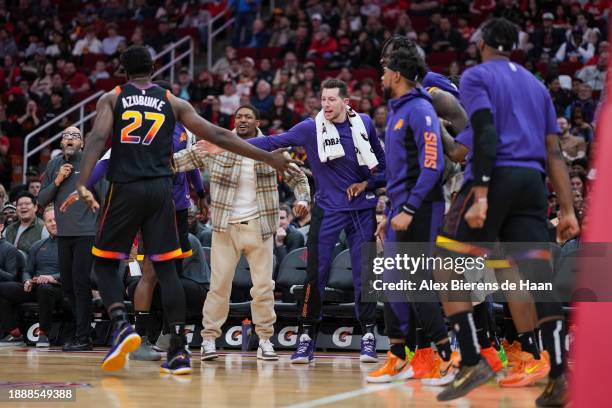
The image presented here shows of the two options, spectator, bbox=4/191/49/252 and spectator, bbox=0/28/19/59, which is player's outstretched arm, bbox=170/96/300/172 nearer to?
spectator, bbox=4/191/49/252

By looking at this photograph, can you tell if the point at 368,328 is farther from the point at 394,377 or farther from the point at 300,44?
the point at 300,44

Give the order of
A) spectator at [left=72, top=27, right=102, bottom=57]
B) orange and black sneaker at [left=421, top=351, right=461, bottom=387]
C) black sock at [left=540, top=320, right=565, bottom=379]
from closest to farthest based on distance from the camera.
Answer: black sock at [left=540, top=320, right=565, bottom=379] < orange and black sneaker at [left=421, top=351, right=461, bottom=387] < spectator at [left=72, top=27, right=102, bottom=57]

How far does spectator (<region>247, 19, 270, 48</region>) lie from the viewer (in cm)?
1980

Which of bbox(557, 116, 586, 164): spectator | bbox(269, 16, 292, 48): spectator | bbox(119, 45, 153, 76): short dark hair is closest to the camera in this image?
bbox(119, 45, 153, 76): short dark hair

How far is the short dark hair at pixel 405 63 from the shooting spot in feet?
22.1

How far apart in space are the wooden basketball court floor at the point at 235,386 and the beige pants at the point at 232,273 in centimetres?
35

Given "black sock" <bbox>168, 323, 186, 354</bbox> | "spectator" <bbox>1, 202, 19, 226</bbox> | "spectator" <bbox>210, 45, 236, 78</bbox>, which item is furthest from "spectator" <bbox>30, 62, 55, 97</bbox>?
"black sock" <bbox>168, 323, 186, 354</bbox>

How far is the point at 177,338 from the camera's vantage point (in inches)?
279

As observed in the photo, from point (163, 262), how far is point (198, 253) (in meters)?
3.08

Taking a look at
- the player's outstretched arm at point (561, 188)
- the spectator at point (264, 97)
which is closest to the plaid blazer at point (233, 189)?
the player's outstretched arm at point (561, 188)

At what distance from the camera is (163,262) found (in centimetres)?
702

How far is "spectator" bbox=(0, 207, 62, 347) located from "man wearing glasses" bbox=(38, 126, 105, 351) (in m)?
0.79

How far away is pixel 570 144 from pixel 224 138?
726 centimetres

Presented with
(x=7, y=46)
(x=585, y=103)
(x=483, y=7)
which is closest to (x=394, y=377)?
(x=585, y=103)
